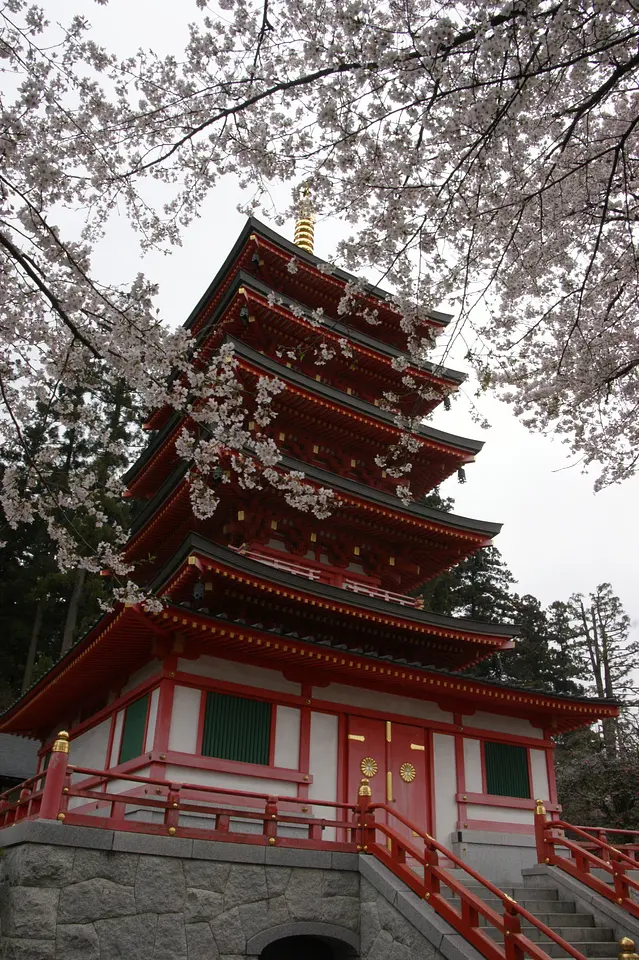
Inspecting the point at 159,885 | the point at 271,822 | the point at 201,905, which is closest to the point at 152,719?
the point at 271,822

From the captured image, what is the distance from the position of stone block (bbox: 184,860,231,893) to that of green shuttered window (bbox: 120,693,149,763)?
2640 millimetres

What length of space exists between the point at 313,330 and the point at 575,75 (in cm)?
934

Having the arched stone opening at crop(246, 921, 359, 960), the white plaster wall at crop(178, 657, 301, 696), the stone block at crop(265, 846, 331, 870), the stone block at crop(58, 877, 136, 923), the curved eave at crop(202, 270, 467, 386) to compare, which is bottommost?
the arched stone opening at crop(246, 921, 359, 960)

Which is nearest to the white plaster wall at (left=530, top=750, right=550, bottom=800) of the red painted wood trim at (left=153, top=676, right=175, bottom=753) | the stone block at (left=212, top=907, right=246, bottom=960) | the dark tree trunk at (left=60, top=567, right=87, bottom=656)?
the stone block at (left=212, top=907, right=246, bottom=960)

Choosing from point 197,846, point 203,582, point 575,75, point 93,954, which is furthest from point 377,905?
point 575,75

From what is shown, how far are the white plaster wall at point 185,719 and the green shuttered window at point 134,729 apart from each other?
2.16 feet

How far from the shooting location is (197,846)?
328 inches

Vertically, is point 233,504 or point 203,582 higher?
point 233,504

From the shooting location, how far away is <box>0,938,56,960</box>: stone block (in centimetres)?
695

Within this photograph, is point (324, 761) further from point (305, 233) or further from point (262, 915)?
point (305, 233)

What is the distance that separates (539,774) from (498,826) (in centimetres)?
152

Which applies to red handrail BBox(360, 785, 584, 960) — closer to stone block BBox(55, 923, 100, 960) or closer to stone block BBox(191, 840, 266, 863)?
stone block BBox(191, 840, 266, 863)

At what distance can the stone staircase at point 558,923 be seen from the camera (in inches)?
342

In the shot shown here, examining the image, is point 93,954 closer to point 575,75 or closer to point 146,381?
point 146,381
